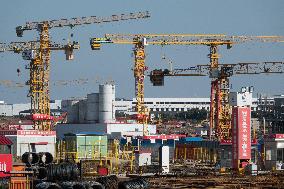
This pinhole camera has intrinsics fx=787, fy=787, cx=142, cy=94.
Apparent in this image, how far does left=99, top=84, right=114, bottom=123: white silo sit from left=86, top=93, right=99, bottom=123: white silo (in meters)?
0.61

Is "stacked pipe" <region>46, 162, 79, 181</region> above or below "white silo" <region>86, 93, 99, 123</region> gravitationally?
below

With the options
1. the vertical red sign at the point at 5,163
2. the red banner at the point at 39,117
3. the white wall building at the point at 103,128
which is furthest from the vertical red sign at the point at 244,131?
the red banner at the point at 39,117

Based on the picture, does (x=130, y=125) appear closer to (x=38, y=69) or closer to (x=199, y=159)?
(x=38, y=69)

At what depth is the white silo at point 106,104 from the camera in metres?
105

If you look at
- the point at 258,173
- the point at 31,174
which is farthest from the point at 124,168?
the point at 31,174

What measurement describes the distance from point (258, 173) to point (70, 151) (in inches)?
581

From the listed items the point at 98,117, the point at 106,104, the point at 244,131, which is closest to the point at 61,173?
the point at 244,131

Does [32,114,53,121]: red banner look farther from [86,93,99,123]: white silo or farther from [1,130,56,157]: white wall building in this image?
[1,130,56,157]: white wall building

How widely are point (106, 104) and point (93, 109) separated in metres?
2.04

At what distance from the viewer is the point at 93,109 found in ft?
351

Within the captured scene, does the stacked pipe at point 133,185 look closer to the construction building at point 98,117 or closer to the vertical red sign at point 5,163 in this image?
the vertical red sign at point 5,163

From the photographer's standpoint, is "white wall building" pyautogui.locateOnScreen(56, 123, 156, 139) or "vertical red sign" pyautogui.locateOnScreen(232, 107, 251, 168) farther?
"white wall building" pyautogui.locateOnScreen(56, 123, 156, 139)

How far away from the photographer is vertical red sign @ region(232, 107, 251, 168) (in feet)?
159

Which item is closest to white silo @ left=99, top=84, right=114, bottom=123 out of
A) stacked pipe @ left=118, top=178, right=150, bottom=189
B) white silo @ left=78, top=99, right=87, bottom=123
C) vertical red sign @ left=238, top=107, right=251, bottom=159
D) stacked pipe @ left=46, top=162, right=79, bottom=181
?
white silo @ left=78, top=99, right=87, bottom=123
